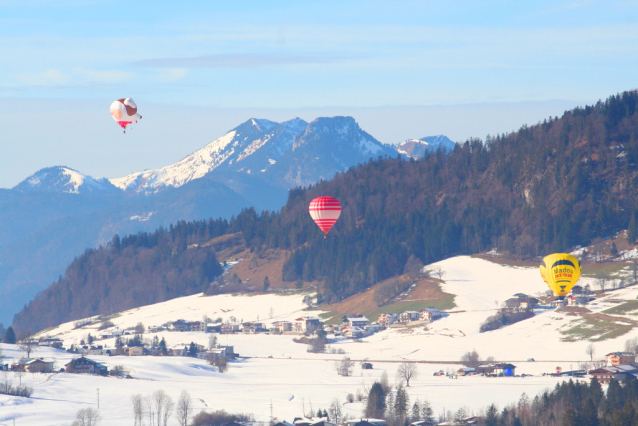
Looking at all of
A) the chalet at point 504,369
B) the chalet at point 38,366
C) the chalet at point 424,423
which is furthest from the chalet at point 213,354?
the chalet at point 424,423

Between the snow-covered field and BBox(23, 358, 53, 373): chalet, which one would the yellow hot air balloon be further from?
BBox(23, 358, 53, 373): chalet

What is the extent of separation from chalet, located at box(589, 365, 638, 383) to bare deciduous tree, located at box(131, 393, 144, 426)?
59458mm

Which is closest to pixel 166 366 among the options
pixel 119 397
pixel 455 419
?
pixel 119 397

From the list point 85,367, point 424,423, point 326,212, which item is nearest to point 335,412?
point 424,423

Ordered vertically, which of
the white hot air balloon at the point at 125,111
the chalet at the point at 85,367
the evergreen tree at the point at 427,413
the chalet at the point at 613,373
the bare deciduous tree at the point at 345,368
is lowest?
the evergreen tree at the point at 427,413

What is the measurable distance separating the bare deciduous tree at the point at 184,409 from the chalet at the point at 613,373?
53.8m

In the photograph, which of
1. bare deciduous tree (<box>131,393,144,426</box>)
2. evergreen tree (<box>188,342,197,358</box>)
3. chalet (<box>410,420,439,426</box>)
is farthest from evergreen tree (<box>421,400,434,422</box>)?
evergreen tree (<box>188,342,197,358</box>)

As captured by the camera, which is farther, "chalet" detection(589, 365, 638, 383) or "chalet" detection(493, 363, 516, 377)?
"chalet" detection(493, 363, 516, 377)

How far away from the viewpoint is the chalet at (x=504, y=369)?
153500 mm

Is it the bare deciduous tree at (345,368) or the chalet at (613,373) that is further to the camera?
the bare deciduous tree at (345,368)

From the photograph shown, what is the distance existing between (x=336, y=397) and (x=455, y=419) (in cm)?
2432

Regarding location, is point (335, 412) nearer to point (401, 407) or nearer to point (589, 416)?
point (401, 407)

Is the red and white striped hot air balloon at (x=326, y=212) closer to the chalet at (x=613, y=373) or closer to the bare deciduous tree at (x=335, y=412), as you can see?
the bare deciduous tree at (x=335, y=412)

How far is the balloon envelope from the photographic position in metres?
127
